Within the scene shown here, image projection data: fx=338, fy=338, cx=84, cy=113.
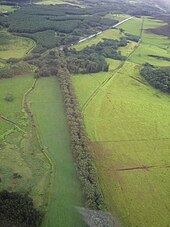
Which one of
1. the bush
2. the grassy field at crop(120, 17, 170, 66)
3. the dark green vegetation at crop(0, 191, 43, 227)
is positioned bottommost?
the grassy field at crop(120, 17, 170, 66)

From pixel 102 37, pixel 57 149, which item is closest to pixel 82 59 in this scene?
pixel 102 37

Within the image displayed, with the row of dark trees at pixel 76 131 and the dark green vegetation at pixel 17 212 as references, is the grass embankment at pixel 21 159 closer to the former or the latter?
the dark green vegetation at pixel 17 212

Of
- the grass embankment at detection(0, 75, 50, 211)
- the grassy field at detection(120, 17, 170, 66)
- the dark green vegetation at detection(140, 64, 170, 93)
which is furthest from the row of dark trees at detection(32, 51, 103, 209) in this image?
the grassy field at detection(120, 17, 170, 66)

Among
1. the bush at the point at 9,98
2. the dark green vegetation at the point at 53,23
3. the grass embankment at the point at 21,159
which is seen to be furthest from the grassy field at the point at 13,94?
the dark green vegetation at the point at 53,23

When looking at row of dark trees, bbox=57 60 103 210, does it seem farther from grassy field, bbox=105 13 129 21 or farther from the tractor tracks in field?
grassy field, bbox=105 13 129 21

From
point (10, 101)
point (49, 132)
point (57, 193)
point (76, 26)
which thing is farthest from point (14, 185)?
point (76, 26)

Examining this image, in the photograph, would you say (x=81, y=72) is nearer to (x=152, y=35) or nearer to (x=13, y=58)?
(x=13, y=58)
